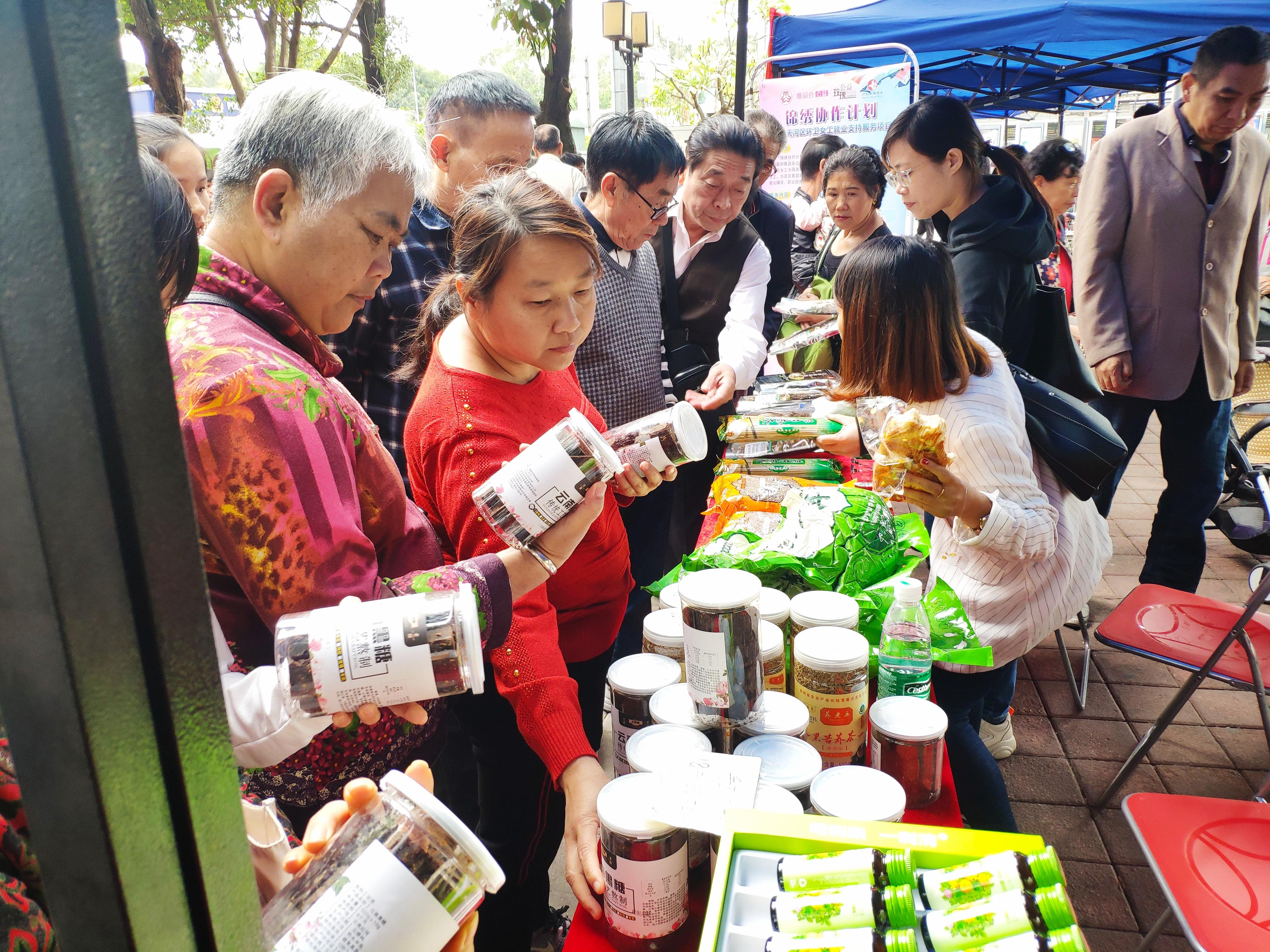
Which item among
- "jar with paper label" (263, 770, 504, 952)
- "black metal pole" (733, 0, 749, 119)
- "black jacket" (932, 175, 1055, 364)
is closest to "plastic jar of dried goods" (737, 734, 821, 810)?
"jar with paper label" (263, 770, 504, 952)

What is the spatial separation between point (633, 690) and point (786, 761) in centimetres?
28

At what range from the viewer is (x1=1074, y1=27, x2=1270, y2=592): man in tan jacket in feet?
10.9

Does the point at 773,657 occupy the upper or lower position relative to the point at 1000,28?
lower

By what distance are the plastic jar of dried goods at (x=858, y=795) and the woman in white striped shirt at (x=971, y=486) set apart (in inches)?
28.0

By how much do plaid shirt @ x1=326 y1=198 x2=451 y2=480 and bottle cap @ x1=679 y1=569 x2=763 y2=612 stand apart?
3.81 feet

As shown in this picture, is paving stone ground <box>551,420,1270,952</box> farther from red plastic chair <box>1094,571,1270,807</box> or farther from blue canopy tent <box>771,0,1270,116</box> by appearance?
blue canopy tent <box>771,0,1270,116</box>

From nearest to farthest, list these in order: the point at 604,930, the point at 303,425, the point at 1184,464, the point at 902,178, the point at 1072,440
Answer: the point at 303,425 < the point at 604,930 < the point at 1072,440 < the point at 902,178 < the point at 1184,464

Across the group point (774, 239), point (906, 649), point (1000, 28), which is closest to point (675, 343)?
point (774, 239)

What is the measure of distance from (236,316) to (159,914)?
0.89 m

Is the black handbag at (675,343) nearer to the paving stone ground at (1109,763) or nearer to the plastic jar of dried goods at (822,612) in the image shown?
the paving stone ground at (1109,763)

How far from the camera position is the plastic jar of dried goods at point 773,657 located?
1386 millimetres

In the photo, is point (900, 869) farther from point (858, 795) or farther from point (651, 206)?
point (651, 206)

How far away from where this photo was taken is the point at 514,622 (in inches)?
53.9

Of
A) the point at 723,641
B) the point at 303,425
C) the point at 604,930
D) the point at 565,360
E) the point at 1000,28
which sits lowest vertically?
the point at 604,930
